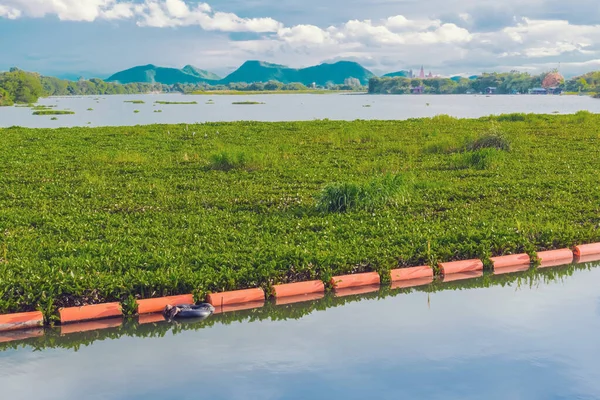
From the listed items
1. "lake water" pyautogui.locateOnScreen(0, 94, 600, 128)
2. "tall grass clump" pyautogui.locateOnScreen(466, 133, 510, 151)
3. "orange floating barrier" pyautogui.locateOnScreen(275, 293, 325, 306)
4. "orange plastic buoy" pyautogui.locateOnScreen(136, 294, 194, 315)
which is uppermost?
"lake water" pyautogui.locateOnScreen(0, 94, 600, 128)

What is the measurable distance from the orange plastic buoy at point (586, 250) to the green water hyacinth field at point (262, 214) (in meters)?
0.20

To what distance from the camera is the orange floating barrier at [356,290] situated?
8.15 metres

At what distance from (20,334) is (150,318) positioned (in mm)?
1420

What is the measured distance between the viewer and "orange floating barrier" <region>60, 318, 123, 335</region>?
6.98m

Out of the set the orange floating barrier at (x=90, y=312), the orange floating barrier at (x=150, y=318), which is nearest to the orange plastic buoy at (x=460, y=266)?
the orange floating barrier at (x=150, y=318)

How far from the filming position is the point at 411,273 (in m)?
8.66

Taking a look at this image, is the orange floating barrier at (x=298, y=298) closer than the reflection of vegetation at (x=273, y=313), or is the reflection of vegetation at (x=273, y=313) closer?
the reflection of vegetation at (x=273, y=313)

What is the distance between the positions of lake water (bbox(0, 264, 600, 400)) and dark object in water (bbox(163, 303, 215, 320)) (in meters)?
0.13

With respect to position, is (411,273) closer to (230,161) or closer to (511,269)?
(511,269)

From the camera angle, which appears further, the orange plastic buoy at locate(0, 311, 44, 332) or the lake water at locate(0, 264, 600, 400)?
the orange plastic buoy at locate(0, 311, 44, 332)

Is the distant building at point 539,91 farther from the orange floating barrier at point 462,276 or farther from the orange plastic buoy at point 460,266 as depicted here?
the orange floating barrier at point 462,276

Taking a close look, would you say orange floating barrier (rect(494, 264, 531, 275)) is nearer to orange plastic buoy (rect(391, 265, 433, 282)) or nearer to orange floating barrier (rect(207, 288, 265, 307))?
orange plastic buoy (rect(391, 265, 433, 282))

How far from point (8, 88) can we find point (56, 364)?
108 metres

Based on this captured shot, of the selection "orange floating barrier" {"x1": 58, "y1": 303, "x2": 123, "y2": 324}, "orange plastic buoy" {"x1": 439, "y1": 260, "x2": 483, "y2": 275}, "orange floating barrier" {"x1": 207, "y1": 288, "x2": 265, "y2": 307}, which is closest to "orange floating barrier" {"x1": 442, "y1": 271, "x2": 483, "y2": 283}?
"orange plastic buoy" {"x1": 439, "y1": 260, "x2": 483, "y2": 275}
